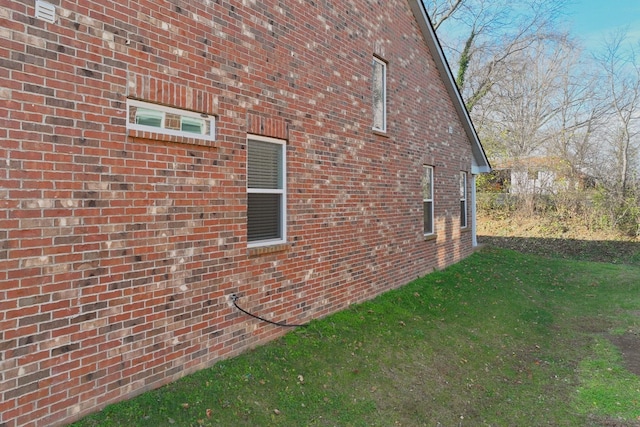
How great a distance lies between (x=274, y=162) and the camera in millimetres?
5512

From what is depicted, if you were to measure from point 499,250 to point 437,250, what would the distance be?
6.36 metres

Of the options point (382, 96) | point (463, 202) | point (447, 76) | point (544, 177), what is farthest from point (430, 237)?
point (544, 177)

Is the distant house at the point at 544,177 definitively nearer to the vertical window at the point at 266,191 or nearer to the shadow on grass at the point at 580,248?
the shadow on grass at the point at 580,248

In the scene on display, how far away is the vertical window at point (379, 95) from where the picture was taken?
826 centimetres

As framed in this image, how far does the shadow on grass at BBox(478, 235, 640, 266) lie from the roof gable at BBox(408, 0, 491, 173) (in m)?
4.65

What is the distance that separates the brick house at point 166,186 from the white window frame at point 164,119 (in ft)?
0.08

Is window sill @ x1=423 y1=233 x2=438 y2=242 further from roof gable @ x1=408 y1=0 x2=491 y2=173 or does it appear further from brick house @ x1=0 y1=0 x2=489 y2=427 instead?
roof gable @ x1=408 y1=0 x2=491 y2=173

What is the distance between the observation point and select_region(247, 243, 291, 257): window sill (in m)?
4.94

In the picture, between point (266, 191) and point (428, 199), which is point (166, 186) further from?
point (428, 199)

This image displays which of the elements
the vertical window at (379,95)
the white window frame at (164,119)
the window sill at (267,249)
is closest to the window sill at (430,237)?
the vertical window at (379,95)

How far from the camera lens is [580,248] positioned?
57.6ft

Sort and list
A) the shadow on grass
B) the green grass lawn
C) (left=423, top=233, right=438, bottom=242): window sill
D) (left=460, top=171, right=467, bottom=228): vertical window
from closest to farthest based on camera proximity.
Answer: the green grass lawn < (left=423, top=233, right=438, bottom=242): window sill < (left=460, top=171, right=467, bottom=228): vertical window < the shadow on grass

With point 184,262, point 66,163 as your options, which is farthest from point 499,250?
point 66,163

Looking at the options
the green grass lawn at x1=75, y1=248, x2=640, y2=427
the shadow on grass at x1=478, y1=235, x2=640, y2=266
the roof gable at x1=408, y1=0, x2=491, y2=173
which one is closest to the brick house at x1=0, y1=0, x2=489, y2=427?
the green grass lawn at x1=75, y1=248, x2=640, y2=427
